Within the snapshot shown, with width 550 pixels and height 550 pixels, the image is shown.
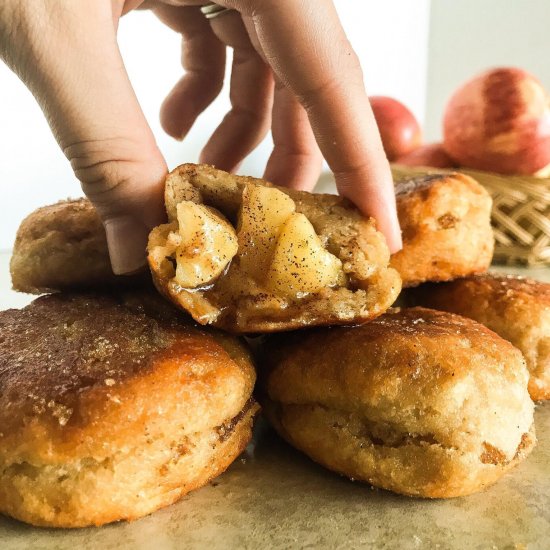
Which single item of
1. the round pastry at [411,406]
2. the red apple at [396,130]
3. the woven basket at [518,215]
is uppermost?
the round pastry at [411,406]

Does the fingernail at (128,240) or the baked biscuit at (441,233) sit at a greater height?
the fingernail at (128,240)

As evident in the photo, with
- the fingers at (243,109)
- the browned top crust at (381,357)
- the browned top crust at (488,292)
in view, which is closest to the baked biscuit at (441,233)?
the browned top crust at (488,292)

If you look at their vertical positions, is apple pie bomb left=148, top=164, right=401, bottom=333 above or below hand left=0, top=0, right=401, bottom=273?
below

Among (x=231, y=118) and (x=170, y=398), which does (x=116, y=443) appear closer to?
(x=170, y=398)

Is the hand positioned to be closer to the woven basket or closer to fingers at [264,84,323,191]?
fingers at [264,84,323,191]

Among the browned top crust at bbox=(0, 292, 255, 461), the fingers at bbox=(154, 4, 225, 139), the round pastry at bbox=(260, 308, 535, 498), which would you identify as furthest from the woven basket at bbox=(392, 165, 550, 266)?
the browned top crust at bbox=(0, 292, 255, 461)

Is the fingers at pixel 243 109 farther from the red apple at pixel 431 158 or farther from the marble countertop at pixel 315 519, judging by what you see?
the marble countertop at pixel 315 519

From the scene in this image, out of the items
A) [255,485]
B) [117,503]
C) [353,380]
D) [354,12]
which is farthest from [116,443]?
[354,12]
